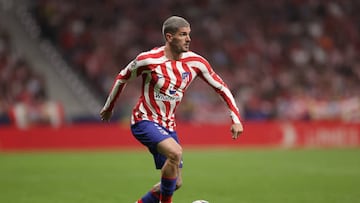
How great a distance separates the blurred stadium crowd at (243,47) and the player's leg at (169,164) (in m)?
12.9

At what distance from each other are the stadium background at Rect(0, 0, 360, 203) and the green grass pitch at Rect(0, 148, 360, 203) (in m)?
0.12

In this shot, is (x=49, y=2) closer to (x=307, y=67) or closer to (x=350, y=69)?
(x=307, y=67)

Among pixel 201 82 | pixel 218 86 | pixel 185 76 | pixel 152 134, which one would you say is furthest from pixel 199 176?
pixel 201 82

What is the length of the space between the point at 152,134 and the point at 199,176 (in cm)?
561

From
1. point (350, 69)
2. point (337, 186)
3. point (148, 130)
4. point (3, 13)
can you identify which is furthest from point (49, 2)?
point (148, 130)

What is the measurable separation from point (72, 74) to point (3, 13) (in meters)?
3.30

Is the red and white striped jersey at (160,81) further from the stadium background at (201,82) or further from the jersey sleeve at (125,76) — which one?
the stadium background at (201,82)

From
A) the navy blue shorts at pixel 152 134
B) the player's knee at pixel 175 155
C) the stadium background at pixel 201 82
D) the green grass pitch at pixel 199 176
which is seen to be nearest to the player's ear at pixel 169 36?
the navy blue shorts at pixel 152 134

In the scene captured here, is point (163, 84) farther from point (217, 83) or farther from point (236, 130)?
point (236, 130)

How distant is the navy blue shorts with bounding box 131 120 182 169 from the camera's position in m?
6.96

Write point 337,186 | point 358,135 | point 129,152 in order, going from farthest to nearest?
point 358,135
point 129,152
point 337,186

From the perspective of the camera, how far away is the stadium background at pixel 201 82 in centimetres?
1884

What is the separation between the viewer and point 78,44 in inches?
862

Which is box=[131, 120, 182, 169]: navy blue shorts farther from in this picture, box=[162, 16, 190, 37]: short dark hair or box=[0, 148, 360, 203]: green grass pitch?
box=[0, 148, 360, 203]: green grass pitch
